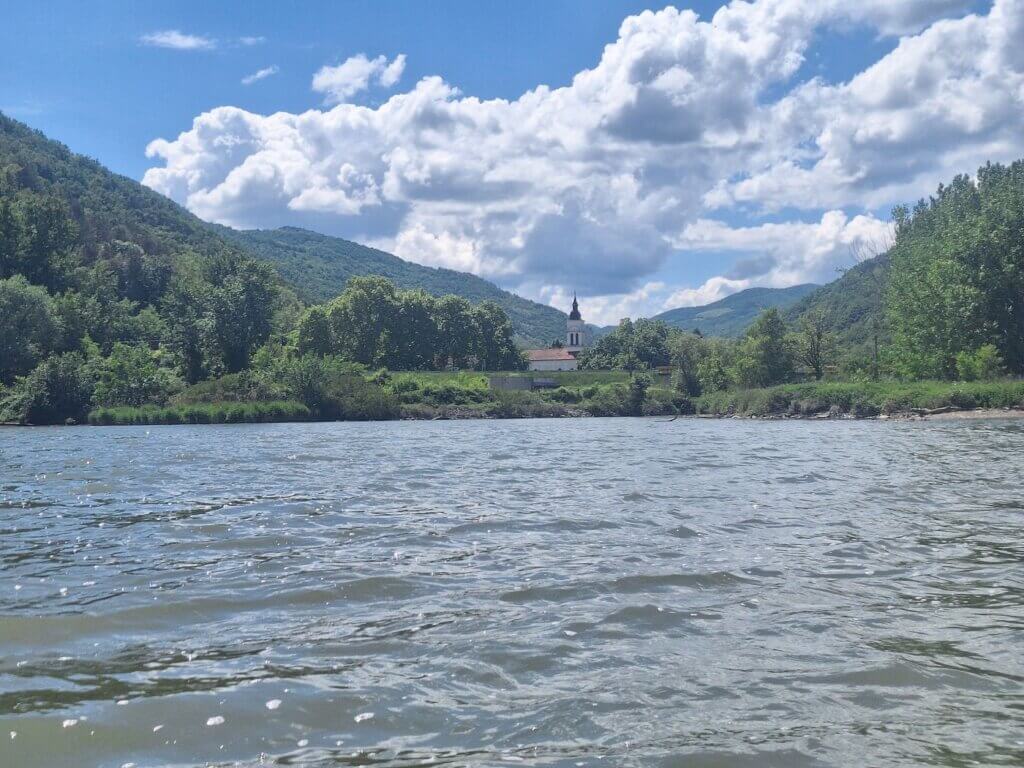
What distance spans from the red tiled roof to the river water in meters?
171

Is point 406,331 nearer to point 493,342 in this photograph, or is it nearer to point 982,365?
point 493,342

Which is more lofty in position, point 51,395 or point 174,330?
point 174,330

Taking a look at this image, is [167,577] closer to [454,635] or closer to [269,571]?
[269,571]

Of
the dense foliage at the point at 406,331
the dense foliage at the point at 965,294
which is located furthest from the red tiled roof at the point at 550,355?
the dense foliage at the point at 965,294

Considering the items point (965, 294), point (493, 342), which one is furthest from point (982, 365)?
point (493, 342)

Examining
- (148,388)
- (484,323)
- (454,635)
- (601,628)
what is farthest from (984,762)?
(484,323)

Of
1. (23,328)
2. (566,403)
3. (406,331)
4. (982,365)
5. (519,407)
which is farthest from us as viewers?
(406,331)

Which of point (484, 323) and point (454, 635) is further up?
point (484, 323)

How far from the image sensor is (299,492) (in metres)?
17.3

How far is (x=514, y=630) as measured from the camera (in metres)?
7.14

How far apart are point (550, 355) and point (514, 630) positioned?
181570mm

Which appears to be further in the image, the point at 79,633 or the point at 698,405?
the point at 698,405

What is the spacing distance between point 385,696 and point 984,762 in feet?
12.3

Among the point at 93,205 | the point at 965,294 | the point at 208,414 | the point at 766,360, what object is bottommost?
the point at 208,414
